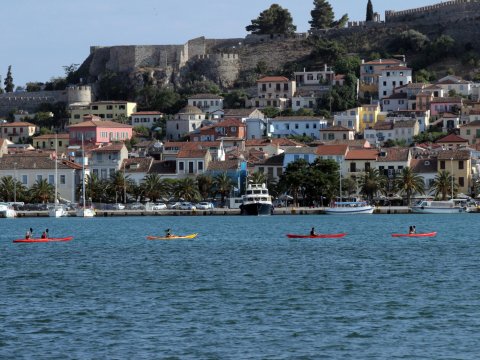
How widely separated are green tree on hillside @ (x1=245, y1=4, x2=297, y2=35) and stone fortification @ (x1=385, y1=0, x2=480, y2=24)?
11.2 metres

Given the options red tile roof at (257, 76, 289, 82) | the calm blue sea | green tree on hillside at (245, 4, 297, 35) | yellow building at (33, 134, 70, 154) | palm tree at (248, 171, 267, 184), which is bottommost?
the calm blue sea

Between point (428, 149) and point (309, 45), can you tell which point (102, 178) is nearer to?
point (428, 149)

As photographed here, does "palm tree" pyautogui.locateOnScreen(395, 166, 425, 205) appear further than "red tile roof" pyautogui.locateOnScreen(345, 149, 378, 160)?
No

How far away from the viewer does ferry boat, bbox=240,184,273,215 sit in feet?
293

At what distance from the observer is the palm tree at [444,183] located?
93188 millimetres

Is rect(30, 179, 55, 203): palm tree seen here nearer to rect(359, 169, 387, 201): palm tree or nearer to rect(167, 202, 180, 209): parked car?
rect(167, 202, 180, 209): parked car

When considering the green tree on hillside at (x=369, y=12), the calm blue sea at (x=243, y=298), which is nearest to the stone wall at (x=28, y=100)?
the green tree on hillside at (x=369, y=12)

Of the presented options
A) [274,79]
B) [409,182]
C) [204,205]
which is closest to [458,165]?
[409,182]

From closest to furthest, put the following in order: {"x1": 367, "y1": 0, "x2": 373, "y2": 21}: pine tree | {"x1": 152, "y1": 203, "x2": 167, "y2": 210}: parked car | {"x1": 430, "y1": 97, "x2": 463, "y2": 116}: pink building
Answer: {"x1": 152, "y1": 203, "x2": 167, "y2": 210}: parked car < {"x1": 430, "y1": 97, "x2": 463, "y2": 116}: pink building < {"x1": 367, "y1": 0, "x2": 373, "y2": 21}: pine tree

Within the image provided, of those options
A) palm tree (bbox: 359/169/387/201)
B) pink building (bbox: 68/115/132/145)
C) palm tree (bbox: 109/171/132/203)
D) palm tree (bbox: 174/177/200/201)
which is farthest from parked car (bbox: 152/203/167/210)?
pink building (bbox: 68/115/132/145)

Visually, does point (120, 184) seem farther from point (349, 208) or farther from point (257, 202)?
point (349, 208)

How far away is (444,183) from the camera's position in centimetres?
9319

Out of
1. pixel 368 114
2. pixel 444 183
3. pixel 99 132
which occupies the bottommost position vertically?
pixel 444 183

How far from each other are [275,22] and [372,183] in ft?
195
